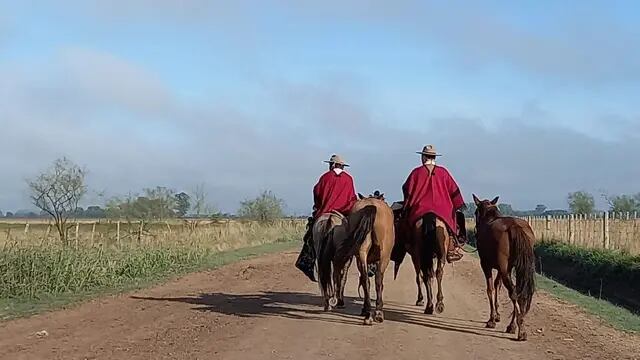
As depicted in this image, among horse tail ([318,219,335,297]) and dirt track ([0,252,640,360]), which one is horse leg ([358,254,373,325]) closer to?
dirt track ([0,252,640,360])

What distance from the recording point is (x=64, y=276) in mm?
17812

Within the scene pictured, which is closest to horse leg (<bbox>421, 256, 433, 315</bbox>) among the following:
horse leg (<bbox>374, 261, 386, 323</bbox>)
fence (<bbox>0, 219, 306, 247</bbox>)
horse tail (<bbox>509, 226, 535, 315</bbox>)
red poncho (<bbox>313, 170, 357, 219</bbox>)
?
horse leg (<bbox>374, 261, 386, 323</bbox>)

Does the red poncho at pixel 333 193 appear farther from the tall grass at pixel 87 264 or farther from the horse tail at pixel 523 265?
the tall grass at pixel 87 264

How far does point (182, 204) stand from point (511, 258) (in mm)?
50771

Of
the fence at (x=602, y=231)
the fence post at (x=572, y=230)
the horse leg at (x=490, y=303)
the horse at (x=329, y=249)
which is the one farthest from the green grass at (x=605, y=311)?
the fence post at (x=572, y=230)

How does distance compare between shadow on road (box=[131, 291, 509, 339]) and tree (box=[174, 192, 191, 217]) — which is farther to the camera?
tree (box=[174, 192, 191, 217])

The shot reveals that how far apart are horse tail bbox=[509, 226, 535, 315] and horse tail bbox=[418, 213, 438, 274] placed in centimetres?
168

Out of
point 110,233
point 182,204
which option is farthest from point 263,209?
point 110,233

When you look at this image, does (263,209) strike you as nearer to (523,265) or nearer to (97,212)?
(97,212)

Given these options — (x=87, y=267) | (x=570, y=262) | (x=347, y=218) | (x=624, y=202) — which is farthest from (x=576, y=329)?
(x=624, y=202)

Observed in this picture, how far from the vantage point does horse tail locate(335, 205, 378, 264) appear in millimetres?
11875

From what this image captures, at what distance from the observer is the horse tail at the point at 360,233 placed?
1188 centimetres

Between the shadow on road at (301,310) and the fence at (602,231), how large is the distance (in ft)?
55.3

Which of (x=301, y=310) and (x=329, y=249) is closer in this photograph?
(x=329, y=249)
